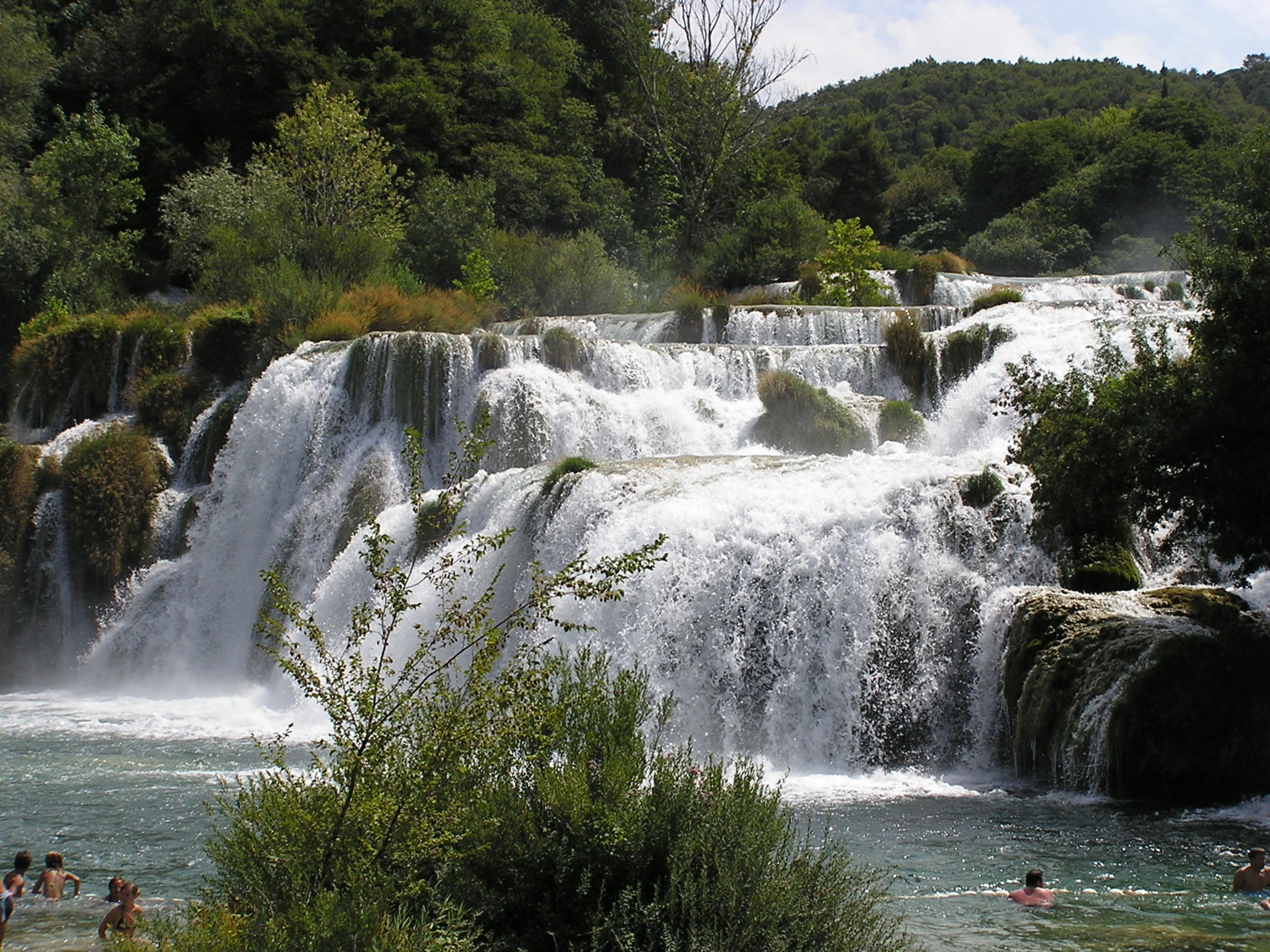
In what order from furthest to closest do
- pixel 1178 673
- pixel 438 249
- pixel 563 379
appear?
1. pixel 438 249
2. pixel 563 379
3. pixel 1178 673

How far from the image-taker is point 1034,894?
298 inches

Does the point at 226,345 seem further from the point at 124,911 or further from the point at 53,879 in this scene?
the point at 124,911

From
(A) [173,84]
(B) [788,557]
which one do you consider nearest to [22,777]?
(B) [788,557]

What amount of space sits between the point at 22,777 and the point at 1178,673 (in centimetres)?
1034

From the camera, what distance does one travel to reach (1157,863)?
8297 mm

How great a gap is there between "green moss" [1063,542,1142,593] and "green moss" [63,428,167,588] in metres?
13.3

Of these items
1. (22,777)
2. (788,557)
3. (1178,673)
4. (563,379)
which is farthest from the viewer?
(563,379)

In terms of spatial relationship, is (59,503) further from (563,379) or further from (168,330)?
(563,379)

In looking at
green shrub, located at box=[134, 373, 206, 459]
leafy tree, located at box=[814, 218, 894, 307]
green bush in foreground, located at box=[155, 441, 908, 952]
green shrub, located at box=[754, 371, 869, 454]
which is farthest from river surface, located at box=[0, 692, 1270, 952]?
leafy tree, located at box=[814, 218, 894, 307]

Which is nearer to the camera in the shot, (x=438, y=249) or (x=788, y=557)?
(x=788, y=557)

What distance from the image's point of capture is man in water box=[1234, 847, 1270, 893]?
25.3 feet

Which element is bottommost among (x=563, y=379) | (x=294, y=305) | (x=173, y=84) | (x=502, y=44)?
(x=563, y=379)

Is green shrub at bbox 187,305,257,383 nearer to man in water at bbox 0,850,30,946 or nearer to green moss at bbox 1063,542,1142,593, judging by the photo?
man in water at bbox 0,850,30,946

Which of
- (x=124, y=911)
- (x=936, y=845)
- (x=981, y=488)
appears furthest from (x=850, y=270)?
(x=124, y=911)
